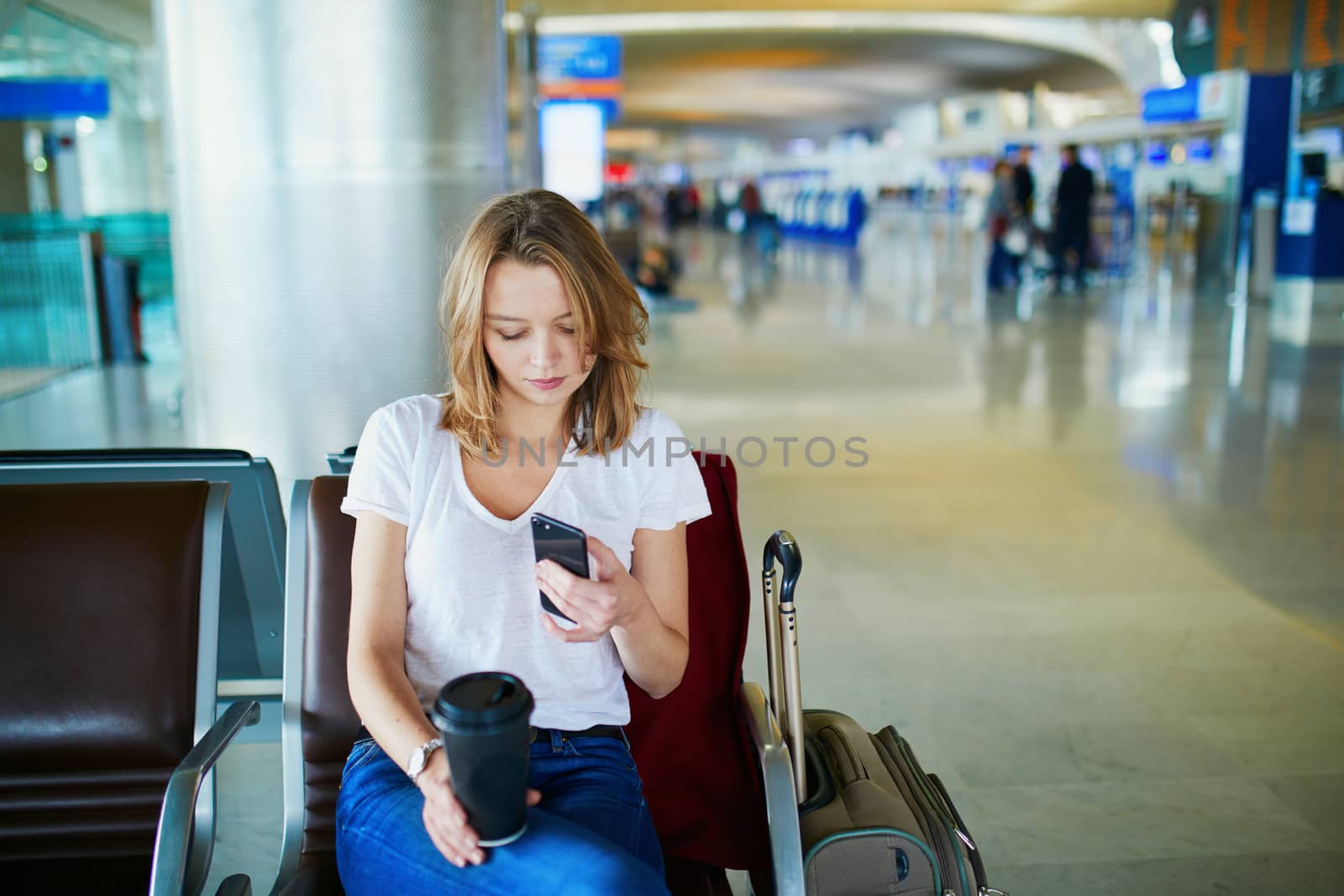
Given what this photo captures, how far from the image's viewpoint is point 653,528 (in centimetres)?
179

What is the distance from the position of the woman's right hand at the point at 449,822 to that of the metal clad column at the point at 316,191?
79.5 inches

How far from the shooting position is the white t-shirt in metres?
1.69

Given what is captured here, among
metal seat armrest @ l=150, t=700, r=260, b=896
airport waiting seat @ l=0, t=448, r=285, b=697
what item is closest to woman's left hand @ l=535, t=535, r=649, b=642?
metal seat armrest @ l=150, t=700, r=260, b=896

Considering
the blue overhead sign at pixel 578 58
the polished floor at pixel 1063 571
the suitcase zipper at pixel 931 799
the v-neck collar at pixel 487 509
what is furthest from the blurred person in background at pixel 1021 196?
the v-neck collar at pixel 487 509

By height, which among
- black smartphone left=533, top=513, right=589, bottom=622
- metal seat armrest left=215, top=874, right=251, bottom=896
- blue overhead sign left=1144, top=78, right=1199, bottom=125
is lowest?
metal seat armrest left=215, top=874, right=251, bottom=896

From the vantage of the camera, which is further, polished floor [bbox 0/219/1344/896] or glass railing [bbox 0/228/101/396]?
glass railing [bbox 0/228/101/396]

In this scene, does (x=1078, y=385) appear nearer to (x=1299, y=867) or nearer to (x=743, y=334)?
(x=743, y=334)

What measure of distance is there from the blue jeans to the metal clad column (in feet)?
6.11

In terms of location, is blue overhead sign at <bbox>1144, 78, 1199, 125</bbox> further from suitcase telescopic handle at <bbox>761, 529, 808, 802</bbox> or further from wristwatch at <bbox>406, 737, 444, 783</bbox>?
wristwatch at <bbox>406, 737, 444, 783</bbox>

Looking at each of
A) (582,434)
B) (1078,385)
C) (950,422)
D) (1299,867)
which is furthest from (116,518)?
(1078,385)

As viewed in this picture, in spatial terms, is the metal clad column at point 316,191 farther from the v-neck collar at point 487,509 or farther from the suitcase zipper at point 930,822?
the suitcase zipper at point 930,822

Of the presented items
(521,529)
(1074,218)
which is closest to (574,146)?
(1074,218)

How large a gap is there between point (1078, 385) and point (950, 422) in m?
1.65

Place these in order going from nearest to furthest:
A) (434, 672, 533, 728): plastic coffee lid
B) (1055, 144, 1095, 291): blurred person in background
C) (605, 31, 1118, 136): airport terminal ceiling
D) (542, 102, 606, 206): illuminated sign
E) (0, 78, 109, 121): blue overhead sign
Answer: (434, 672, 533, 728): plastic coffee lid, (0, 78, 109, 121): blue overhead sign, (1055, 144, 1095, 291): blurred person in background, (542, 102, 606, 206): illuminated sign, (605, 31, 1118, 136): airport terminal ceiling
